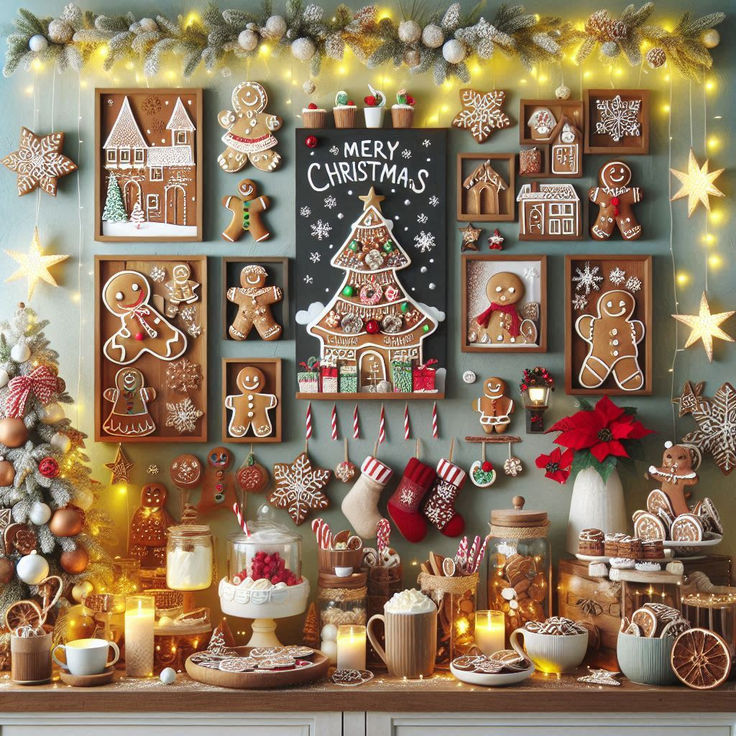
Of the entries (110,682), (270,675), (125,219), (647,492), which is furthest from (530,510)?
(125,219)

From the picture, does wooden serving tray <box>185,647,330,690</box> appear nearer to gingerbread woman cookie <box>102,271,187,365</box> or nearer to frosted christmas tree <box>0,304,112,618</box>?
frosted christmas tree <box>0,304,112,618</box>

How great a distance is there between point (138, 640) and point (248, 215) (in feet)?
4.67

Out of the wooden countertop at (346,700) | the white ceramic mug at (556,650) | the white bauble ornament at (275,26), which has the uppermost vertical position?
the white bauble ornament at (275,26)

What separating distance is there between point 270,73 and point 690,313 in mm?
1679

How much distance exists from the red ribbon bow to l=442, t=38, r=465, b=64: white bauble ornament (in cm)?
167

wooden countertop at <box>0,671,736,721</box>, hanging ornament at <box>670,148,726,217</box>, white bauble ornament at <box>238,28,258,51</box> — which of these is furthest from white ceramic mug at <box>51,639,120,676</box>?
hanging ornament at <box>670,148,726,217</box>

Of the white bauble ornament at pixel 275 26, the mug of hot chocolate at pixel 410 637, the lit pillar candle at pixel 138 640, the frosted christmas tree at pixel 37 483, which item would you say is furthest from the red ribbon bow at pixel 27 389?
the white bauble ornament at pixel 275 26

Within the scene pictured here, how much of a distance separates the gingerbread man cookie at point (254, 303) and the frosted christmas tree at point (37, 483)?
2.00 feet

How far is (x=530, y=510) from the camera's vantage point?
9.80ft

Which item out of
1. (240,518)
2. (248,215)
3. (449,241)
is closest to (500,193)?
(449,241)

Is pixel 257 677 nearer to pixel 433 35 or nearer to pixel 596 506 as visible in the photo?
pixel 596 506

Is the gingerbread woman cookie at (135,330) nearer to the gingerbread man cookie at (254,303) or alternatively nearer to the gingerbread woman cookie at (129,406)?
the gingerbread woman cookie at (129,406)

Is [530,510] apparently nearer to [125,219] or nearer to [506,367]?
[506,367]

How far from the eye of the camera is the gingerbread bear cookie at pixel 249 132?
3002 millimetres
